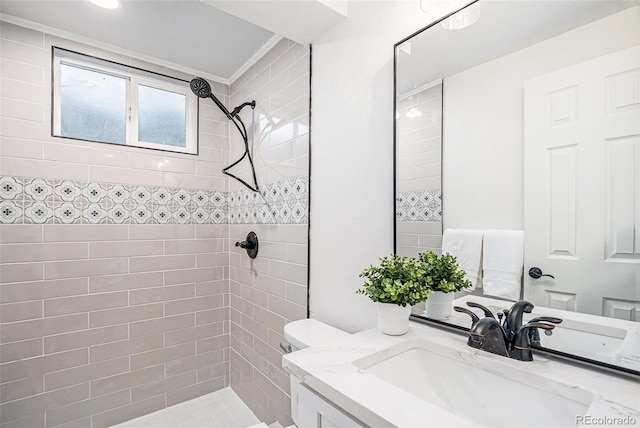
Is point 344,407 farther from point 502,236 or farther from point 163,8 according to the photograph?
point 163,8

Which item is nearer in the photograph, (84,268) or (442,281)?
(442,281)

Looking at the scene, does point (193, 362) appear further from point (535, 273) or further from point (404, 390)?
point (535, 273)

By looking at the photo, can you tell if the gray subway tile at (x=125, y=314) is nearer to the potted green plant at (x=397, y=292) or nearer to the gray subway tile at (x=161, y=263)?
the gray subway tile at (x=161, y=263)


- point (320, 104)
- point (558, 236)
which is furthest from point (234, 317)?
point (558, 236)

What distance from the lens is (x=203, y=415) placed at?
2.08 meters

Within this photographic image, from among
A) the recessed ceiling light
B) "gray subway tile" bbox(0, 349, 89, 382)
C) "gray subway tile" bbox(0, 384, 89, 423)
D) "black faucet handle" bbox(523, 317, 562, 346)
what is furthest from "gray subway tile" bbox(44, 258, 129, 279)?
"black faucet handle" bbox(523, 317, 562, 346)

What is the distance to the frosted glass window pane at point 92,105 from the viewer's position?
1.89 m

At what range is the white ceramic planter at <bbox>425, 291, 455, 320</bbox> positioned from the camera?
1.03 meters

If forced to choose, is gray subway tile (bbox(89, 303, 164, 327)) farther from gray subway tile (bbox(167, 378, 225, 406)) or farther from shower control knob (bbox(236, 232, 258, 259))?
shower control knob (bbox(236, 232, 258, 259))

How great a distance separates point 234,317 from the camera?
2357 mm

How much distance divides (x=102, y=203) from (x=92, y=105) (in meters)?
0.62

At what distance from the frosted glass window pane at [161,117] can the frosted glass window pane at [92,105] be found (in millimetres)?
110

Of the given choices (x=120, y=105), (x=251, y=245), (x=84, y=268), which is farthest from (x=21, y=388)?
(x=120, y=105)

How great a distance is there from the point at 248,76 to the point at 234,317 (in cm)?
173
